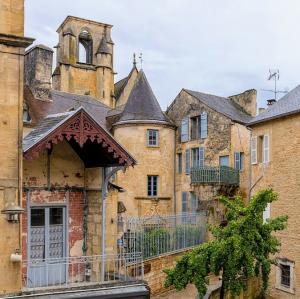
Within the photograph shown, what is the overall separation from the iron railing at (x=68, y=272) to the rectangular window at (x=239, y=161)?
14344 millimetres

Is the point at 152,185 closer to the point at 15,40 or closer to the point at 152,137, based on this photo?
the point at 152,137

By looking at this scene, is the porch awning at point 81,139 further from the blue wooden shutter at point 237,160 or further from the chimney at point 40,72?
the blue wooden shutter at point 237,160

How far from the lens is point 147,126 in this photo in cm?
2703

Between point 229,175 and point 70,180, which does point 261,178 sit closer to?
point 229,175

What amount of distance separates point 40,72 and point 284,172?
10.8 meters

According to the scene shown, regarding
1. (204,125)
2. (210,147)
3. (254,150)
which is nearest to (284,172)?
(254,150)

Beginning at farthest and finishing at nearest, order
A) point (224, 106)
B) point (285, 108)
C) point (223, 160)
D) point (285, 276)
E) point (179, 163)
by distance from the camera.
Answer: point (224, 106), point (179, 163), point (223, 160), point (285, 108), point (285, 276)

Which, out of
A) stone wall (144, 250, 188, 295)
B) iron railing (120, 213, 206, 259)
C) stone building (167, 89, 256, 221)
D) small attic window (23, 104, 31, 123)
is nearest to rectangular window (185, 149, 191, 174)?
stone building (167, 89, 256, 221)

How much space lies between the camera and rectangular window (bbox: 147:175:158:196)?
27172 millimetres

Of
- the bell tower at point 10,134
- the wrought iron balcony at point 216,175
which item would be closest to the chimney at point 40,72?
the bell tower at point 10,134

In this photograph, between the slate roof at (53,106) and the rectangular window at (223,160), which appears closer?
the slate roof at (53,106)

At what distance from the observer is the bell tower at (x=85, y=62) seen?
3912 cm

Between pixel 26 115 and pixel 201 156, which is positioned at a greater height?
pixel 26 115

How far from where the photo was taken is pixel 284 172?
19219 mm
